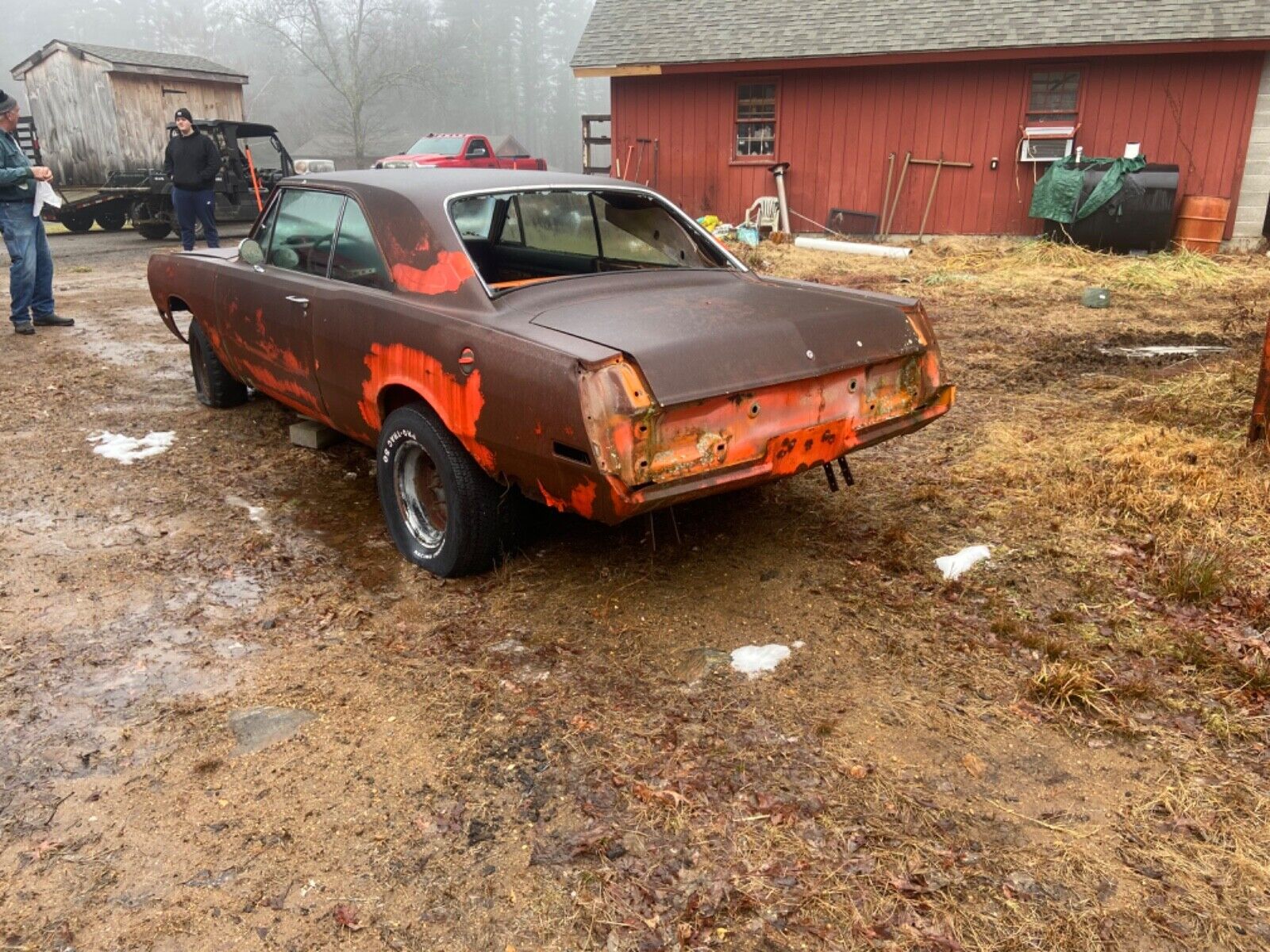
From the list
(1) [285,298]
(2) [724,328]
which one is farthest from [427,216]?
(2) [724,328]

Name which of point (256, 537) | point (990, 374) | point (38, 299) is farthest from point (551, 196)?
point (38, 299)

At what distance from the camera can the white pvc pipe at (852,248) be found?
1367cm

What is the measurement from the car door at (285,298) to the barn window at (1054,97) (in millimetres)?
12855

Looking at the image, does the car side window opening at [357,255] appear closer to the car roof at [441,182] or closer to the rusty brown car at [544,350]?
the rusty brown car at [544,350]

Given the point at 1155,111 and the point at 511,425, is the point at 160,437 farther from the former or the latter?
the point at 1155,111

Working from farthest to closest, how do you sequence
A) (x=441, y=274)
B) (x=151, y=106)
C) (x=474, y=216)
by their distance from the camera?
(x=151, y=106), (x=474, y=216), (x=441, y=274)

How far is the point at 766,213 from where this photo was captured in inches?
618

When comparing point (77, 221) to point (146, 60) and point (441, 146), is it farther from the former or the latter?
point (441, 146)

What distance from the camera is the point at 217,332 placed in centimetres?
530

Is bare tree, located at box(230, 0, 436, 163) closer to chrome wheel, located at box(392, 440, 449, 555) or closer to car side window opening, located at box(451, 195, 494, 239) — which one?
car side window opening, located at box(451, 195, 494, 239)

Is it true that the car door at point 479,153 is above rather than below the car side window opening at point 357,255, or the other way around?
above

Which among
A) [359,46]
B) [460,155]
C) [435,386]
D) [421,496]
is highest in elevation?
A: [359,46]

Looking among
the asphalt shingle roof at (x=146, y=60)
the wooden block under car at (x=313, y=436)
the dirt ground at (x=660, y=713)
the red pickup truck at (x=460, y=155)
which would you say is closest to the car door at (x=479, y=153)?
the red pickup truck at (x=460, y=155)

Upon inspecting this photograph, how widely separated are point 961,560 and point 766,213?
41.9 ft
